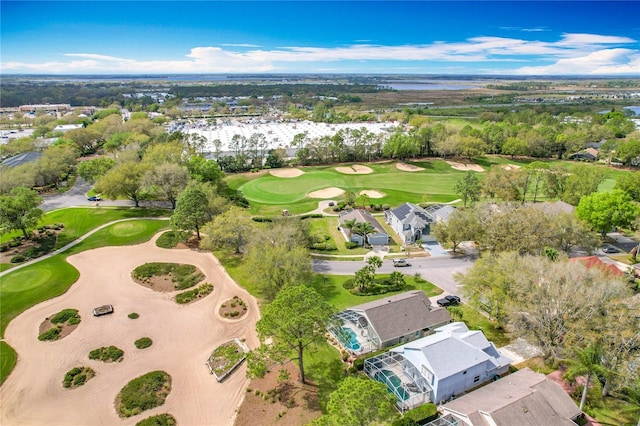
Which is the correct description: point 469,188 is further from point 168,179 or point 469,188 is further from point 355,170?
point 168,179

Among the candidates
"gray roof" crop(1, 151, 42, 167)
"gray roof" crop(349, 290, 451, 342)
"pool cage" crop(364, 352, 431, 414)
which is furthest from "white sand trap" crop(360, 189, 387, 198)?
"gray roof" crop(1, 151, 42, 167)

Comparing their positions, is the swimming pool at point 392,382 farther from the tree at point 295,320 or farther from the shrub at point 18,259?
the shrub at point 18,259

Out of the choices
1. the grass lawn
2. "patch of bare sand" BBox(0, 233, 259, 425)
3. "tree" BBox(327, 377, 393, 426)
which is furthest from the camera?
the grass lawn

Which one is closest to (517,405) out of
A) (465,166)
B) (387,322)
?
(387,322)

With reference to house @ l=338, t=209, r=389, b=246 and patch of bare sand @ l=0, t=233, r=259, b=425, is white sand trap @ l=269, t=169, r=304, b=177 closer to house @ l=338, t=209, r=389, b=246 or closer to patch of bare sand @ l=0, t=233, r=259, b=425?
house @ l=338, t=209, r=389, b=246

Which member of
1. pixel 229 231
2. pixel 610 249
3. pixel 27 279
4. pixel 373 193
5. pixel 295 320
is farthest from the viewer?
pixel 373 193

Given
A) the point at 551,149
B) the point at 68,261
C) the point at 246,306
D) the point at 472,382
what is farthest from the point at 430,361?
the point at 551,149

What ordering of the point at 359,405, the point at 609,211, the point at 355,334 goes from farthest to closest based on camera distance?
1. the point at 609,211
2. the point at 355,334
3. the point at 359,405
